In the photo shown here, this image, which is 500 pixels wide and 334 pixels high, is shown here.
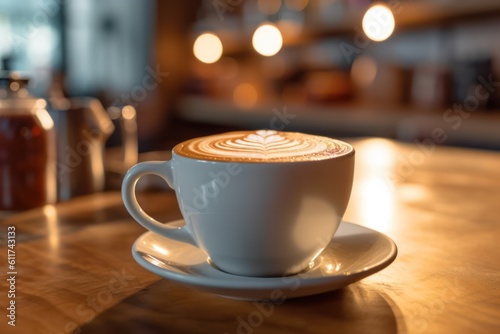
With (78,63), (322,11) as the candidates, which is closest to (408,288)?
(322,11)

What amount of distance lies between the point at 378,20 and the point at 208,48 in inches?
64.1

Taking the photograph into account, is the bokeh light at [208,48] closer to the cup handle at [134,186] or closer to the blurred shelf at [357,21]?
the blurred shelf at [357,21]

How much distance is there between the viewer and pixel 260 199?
0.52 meters

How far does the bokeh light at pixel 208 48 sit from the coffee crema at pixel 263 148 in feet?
11.1

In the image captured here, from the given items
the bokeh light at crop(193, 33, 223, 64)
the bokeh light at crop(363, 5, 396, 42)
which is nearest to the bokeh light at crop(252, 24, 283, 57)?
the bokeh light at crop(193, 33, 223, 64)

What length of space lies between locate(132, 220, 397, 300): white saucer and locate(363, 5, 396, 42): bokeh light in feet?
6.93

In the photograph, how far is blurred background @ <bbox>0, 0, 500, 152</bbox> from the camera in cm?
272

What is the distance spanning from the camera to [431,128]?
7.99 feet

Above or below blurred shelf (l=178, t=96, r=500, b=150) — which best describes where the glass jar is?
above

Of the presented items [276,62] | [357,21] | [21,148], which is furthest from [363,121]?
[21,148]

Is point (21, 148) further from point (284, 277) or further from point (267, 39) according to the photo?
point (267, 39)

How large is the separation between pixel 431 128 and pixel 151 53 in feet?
6.97

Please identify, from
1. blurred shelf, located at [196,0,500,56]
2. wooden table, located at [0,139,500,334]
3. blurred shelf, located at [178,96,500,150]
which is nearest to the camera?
wooden table, located at [0,139,500,334]

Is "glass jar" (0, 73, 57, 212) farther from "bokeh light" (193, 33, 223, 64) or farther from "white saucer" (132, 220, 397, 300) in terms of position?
"bokeh light" (193, 33, 223, 64)
